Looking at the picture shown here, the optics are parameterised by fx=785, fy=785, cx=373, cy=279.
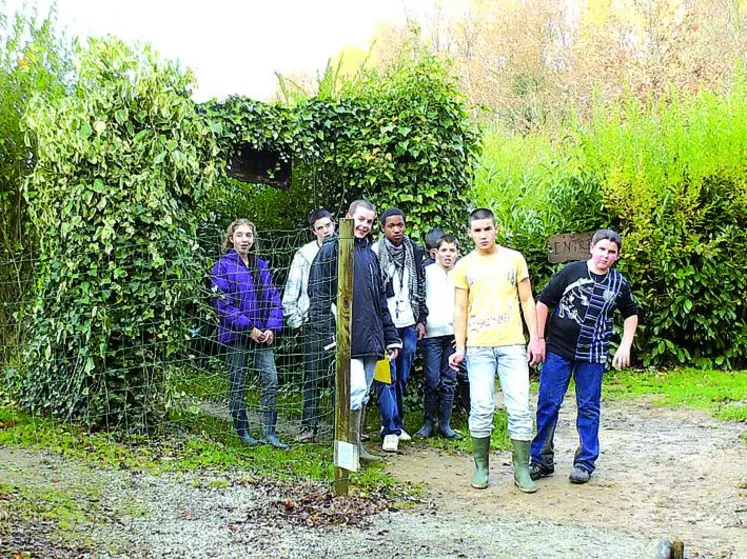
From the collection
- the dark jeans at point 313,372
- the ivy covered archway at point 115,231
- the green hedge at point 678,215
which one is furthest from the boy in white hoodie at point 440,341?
the green hedge at point 678,215

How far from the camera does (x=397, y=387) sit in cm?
629

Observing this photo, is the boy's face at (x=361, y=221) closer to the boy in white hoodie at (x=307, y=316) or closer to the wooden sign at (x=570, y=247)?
the boy in white hoodie at (x=307, y=316)

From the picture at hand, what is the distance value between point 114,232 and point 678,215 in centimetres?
697

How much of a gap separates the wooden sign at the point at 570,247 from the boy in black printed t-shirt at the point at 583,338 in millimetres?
3306

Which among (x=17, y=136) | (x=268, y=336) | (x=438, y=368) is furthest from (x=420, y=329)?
(x=17, y=136)

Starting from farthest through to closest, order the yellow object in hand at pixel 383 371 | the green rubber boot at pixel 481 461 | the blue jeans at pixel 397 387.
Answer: the blue jeans at pixel 397 387, the yellow object in hand at pixel 383 371, the green rubber boot at pixel 481 461

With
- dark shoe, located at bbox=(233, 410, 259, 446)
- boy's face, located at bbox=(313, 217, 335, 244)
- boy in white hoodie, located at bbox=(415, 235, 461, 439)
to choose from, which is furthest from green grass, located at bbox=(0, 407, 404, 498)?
boy's face, located at bbox=(313, 217, 335, 244)

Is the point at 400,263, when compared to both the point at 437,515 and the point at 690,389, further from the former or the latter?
the point at 690,389

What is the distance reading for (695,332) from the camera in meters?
10.0

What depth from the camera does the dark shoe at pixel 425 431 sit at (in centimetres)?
639

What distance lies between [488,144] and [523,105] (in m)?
9.71

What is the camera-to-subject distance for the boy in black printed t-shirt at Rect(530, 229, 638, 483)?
513 cm

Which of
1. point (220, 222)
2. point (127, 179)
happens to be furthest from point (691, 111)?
point (127, 179)

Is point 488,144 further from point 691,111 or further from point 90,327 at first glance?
point 90,327
